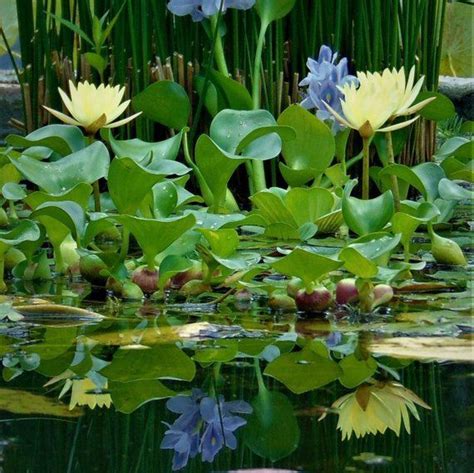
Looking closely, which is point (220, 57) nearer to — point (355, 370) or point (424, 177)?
point (424, 177)

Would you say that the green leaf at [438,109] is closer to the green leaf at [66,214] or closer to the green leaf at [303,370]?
the green leaf at [66,214]

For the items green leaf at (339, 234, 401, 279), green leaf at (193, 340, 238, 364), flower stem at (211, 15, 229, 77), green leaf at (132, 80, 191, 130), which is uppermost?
flower stem at (211, 15, 229, 77)

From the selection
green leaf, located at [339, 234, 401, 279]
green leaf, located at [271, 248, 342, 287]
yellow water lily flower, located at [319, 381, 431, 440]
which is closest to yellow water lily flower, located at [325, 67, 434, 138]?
green leaf, located at [339, 234, 401, 279]

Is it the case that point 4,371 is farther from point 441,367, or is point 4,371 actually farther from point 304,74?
point 304,74

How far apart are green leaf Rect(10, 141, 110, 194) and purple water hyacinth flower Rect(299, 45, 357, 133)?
644 millimetres

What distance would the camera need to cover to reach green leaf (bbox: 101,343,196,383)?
1178 millimetres

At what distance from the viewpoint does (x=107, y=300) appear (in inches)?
64.6

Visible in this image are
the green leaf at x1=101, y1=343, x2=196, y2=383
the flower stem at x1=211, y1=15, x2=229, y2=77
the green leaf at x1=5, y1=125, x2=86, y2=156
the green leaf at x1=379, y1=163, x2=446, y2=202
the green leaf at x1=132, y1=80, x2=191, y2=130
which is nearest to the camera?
the green leaf at x1=101, y1=343, x2=196, y2=383

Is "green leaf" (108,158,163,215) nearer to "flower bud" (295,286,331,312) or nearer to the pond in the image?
the pond

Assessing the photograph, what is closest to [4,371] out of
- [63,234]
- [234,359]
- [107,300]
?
[234,359]

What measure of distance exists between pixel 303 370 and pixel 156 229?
444 millimetres

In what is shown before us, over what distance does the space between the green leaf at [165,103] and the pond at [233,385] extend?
76 centimetres

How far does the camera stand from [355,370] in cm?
119


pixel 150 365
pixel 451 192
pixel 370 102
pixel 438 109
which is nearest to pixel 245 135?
pixel 370 102
